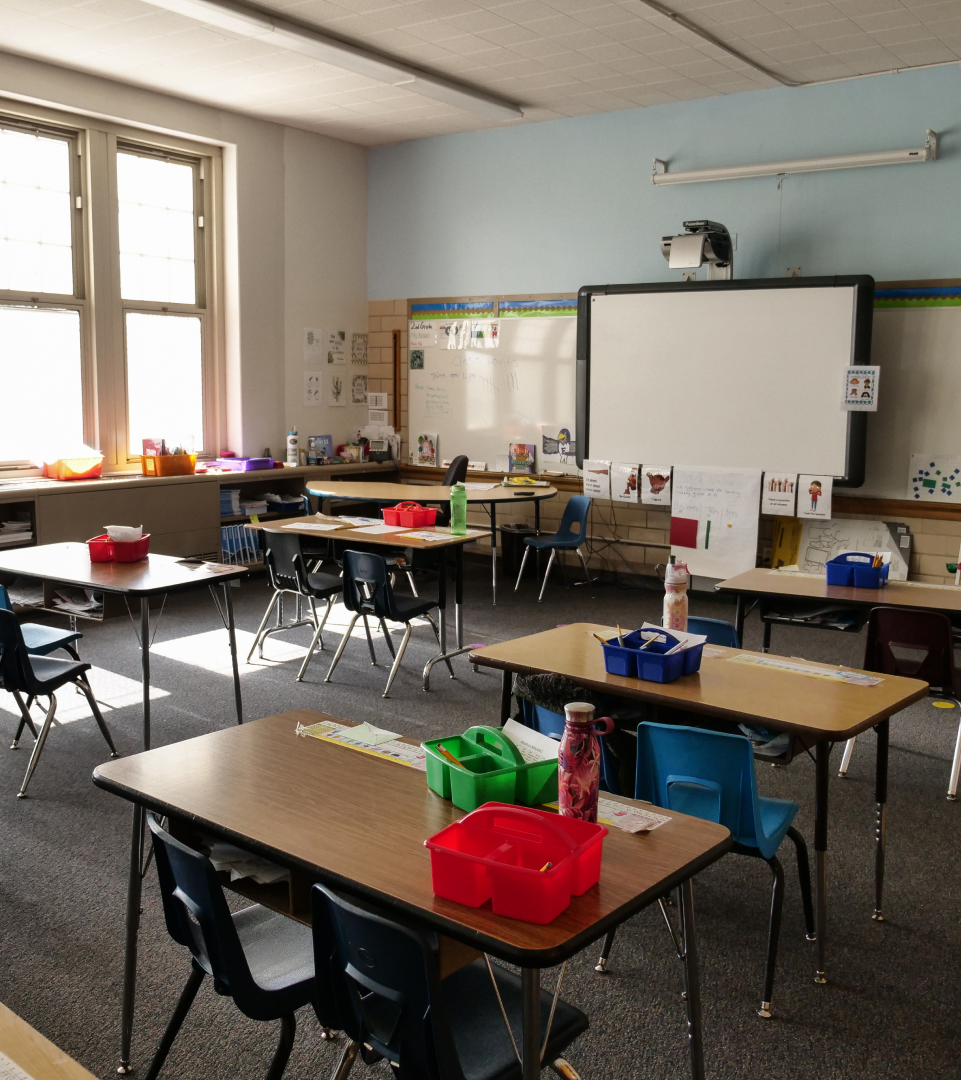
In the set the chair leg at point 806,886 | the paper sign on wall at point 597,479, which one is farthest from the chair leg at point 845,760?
the paper sign on wall at point 597,479

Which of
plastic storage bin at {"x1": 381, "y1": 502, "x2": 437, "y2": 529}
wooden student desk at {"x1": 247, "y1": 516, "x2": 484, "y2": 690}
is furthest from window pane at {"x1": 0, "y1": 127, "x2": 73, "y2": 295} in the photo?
A: plastic storage bin at {"x1": 381, "y1": 502, "x2": 437, "y2": 529}

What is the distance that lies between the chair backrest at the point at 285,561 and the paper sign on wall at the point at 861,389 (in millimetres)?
3584

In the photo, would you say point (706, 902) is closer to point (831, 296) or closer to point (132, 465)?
point (831, 296)

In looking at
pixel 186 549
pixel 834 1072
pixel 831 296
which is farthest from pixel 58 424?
pixel 834 1072

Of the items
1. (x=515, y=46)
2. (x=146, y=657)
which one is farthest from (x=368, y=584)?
(x=515, y=46)

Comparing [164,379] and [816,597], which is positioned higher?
[164,379]

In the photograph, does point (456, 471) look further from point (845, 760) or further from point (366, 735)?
point (366, 735)

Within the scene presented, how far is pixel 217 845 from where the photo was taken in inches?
84.0

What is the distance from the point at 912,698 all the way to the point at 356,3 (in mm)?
4755

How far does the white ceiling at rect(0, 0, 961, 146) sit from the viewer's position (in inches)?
218

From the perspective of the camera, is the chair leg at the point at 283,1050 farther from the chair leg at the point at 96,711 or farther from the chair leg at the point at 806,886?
the chair leg at the point at 96,711

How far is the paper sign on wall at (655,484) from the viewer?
7219mm

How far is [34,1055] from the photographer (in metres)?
1.32

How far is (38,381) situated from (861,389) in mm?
5514
